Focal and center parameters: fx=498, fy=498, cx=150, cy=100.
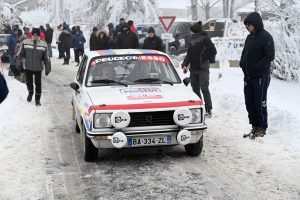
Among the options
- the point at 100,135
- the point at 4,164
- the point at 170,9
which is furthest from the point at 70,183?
the point at 170,9

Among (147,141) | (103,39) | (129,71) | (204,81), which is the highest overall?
(103,39)

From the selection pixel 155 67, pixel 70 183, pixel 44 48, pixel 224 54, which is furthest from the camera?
pixel 224 54

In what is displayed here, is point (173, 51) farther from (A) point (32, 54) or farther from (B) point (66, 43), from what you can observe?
(A) point (32, 54)

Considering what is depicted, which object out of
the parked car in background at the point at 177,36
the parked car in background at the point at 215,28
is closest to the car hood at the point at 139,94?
the parked car in background at the point at 177,36

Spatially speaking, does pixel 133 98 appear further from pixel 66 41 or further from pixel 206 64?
→ pixel 66 41

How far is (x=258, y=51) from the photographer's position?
26.6 ft

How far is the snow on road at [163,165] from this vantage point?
586cm

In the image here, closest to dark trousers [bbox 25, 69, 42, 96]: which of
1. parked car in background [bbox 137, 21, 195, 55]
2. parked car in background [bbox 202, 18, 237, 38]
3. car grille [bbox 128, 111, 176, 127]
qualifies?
car grille [bbox 128, 111, 176, 127]

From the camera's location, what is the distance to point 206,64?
10219mm

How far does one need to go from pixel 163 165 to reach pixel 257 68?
2389mm

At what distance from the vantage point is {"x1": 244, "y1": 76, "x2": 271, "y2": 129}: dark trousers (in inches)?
325

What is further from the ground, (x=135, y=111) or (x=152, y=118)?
(x=135, y=111)

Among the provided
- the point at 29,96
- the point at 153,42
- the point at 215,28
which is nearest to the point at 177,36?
the point at 215,28

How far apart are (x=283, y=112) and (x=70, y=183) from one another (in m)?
5.02
